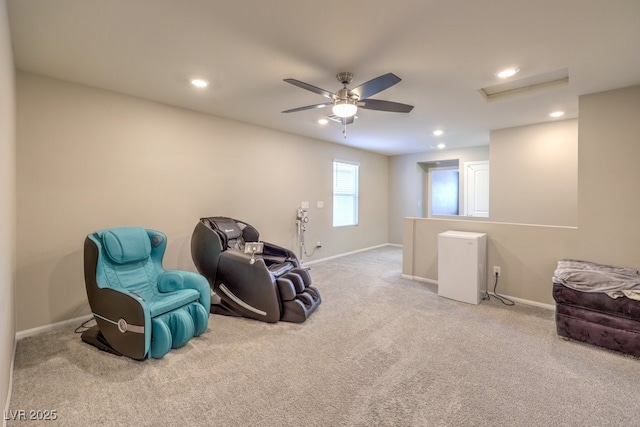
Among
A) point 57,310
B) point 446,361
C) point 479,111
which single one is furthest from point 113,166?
point 479,111

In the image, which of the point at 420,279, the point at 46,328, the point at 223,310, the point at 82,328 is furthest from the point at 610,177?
the point at 46,328

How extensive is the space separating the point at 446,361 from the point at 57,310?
145 inches

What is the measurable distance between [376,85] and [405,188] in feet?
17.3

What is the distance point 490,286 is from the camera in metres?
3.85

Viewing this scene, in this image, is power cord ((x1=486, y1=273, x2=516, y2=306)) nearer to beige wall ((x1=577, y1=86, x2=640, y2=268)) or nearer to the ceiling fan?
beige wall ((x1=577, y1=86, x2=640, y2=268))

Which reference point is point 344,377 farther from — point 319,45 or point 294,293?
point 319,45

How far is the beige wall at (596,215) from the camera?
2.97 m

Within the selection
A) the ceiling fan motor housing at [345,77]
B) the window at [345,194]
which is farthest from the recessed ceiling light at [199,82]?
the window at [345,194]

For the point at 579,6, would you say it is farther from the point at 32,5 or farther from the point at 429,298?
the point at 32,5

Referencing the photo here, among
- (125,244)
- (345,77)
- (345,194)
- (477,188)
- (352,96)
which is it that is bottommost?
(125,244)

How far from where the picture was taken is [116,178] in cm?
319

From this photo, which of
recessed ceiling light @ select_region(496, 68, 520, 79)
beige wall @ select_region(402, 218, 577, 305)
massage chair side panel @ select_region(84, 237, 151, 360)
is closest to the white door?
beige wall @ select_region(402, 218, 577, 305)

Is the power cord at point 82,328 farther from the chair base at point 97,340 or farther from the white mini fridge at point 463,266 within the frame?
the white mini fridge at point 463,266

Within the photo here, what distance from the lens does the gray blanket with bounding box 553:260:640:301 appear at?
2432mm
